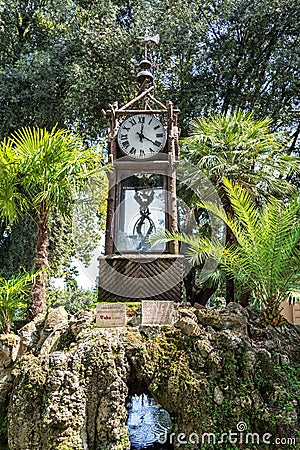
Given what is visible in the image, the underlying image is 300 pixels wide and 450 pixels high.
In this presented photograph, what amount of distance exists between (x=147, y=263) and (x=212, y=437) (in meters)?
2.30

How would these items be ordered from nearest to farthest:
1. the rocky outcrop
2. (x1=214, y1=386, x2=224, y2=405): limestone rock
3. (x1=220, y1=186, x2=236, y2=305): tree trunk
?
the rocky outcrop
(x1=214, y1=386, x2=224, y2=405): limestone rock
(x1=220, y1=186, x2=236, y2=305): tree trunk

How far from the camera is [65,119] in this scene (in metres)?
11.9

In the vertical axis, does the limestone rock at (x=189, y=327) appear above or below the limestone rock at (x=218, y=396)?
above

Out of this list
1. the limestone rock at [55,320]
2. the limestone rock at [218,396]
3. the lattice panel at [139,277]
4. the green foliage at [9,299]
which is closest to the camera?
the limestone rock at [218,396]

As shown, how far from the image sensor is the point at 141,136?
625 centimetres

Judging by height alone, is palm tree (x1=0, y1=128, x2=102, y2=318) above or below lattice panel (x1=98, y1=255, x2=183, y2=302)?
above

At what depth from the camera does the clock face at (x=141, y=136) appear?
6176mm

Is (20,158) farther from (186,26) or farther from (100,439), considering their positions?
(186,26)

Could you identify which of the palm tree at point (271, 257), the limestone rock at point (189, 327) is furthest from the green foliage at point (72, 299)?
the limestone rock at point (189, 327)

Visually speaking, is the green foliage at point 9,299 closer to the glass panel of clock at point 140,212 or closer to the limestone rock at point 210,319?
the glass panel of clock at point 140,212

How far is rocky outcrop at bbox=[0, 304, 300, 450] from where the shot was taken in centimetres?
380

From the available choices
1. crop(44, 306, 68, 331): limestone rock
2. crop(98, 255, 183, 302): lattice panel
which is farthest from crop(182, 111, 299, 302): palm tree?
crop(44, 306, 68, 331): limestone rock

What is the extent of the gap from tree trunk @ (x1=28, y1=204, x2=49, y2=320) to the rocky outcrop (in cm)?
104

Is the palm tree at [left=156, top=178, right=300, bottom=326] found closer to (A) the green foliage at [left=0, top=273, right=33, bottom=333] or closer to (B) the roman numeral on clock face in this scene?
(B) the roman numeral on clock face
